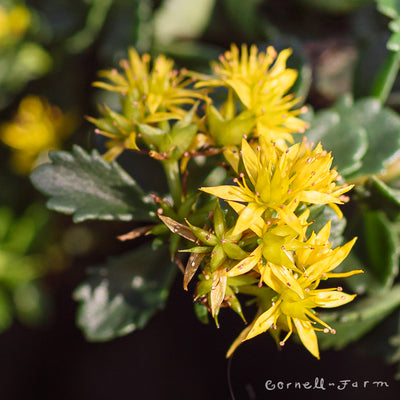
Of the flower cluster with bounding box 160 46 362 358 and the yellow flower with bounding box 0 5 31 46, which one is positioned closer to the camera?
the flower cluster with bounding box 160 46 362 358

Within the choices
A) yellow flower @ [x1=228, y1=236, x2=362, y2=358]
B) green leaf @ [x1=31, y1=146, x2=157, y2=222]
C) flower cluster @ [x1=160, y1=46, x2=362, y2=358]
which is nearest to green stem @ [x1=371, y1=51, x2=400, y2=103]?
flower cluster @ [x1=160, y1=46, x2=362, y2=358]

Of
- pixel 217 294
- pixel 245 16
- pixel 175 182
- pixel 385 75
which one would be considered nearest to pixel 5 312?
pixel 175 182

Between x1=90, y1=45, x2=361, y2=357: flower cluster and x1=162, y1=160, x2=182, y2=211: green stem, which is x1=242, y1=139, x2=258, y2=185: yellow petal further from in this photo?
x1=162, y1=160, x2=182, y2=211: green stem

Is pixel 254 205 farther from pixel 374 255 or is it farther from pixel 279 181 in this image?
pixel 374 255

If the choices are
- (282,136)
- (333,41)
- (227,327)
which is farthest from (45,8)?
(227,327)

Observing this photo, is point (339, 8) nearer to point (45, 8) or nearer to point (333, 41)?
point (333, 41)
